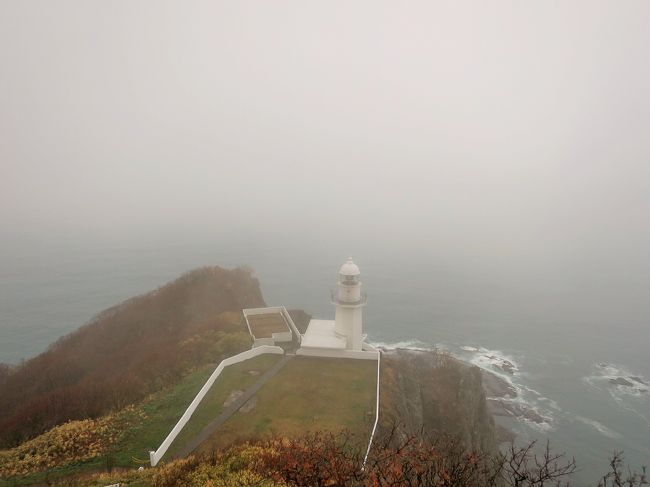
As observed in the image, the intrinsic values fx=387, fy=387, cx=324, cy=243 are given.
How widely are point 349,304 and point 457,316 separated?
51.6 meters

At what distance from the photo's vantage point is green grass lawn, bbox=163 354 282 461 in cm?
Answer: 2031

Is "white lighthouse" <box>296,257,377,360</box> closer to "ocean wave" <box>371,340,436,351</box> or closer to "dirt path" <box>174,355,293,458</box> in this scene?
"dirt path" <box>174,355,293,458</box>

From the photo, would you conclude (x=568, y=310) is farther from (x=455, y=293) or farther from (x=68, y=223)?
(x=68, y=223)

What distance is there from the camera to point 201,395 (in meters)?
23.9

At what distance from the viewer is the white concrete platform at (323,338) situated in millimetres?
30500

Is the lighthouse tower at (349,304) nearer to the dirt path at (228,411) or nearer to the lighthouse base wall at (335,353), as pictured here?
the lighthouse base wall at (335,353)

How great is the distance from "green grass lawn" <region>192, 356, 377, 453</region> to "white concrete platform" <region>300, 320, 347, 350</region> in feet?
3.71

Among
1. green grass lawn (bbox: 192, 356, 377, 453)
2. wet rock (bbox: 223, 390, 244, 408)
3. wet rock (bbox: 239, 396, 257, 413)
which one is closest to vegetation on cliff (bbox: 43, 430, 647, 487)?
green grass lawn (bbox: 192, 356, 377, 453)

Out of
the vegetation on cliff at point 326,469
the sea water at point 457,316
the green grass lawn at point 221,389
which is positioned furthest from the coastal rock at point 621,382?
the vegetation on cliff at point 326,469

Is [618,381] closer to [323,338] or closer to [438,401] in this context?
[438,401]

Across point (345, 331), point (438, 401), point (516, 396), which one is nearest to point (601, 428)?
point (516, 396)

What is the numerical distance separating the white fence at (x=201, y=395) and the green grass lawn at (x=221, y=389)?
0.71 feet

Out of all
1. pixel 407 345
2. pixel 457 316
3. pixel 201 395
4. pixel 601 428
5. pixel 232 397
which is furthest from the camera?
pixel 457 316

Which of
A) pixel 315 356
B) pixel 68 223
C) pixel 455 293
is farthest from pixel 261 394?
pixel 68 223
